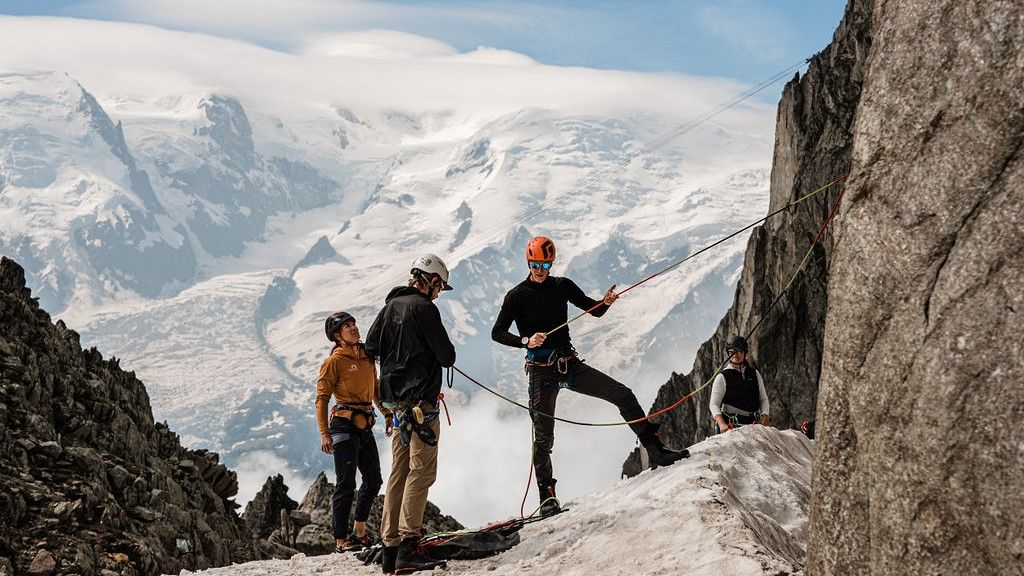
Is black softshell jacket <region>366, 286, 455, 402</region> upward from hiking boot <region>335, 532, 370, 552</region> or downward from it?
upward

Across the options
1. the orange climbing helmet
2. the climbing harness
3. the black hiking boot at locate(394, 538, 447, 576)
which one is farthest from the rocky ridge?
the orange climbing helmet

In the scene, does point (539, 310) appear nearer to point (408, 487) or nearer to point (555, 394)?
point (555, 394)

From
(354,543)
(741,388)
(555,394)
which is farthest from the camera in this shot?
(741,388)

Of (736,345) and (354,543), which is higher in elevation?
(736,345)

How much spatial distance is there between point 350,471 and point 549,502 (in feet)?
10.2

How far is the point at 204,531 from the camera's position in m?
23.8

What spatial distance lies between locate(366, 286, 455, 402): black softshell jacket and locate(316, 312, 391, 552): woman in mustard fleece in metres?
3.00

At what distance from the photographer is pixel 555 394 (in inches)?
544

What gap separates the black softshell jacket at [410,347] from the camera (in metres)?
11.3

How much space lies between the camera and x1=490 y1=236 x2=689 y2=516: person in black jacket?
13266 millimetres

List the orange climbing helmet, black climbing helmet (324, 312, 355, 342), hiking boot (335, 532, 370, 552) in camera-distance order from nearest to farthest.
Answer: the orange climbing helmet, hiking boot (335, 532, 370, 552), black climbing helmet (324, 312, 355, 342)

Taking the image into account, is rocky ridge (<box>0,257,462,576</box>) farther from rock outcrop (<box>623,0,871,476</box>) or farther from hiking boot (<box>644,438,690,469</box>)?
rock outcrop (<box>623,0,871,476</box>)

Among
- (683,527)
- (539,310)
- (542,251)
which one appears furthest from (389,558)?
(542,251)

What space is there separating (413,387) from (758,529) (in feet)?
13.6
